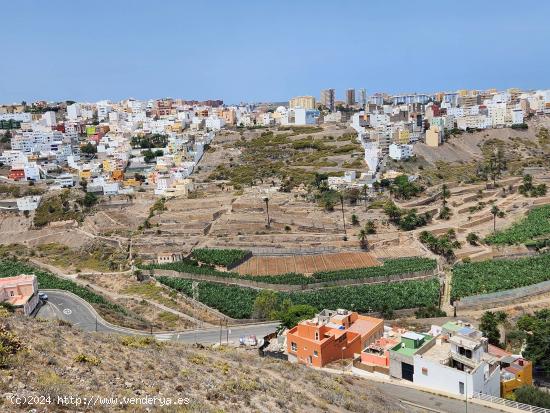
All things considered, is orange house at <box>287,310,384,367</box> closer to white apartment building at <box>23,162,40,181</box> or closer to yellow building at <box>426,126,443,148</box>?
white apartment building at <box>23,162,40,181</box>

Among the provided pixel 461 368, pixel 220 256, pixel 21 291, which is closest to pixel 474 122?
pixel 220 256

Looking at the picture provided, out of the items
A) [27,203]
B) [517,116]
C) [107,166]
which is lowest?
[27,203]

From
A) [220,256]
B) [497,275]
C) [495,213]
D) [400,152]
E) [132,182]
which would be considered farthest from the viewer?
[400,152]

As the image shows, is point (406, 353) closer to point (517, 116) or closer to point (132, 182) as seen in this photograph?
point (132, 182)

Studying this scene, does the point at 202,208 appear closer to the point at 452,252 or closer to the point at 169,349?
the point at 452,252

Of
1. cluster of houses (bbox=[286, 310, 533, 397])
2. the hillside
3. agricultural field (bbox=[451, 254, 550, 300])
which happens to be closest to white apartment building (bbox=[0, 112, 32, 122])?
agricultural field (bbox=[451, 254, 550, 300])

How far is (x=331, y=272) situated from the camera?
41062mm

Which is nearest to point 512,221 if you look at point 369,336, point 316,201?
point 316,201

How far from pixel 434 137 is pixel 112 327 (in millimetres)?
55067

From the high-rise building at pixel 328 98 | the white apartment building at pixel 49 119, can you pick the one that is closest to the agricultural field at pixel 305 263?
the white apartment building at pixel 49 119

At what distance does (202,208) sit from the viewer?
176ft

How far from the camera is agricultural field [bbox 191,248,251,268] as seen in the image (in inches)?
1678

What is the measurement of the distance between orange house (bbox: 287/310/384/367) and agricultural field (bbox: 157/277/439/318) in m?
9.06

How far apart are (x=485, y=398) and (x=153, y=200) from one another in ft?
148
